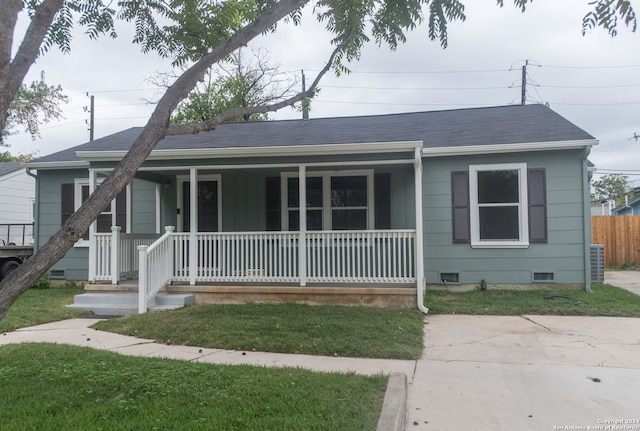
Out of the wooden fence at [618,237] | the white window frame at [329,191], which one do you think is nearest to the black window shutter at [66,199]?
the white window frame at [329,191]

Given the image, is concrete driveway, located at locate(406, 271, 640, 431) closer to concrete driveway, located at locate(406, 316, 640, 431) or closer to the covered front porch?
concrete driveway, located at locate(406, 316, 640, 431)

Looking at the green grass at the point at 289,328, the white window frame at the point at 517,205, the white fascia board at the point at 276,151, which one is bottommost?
the green grass at the point at 289,328

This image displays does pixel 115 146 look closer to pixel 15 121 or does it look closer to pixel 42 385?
pixel 42 385

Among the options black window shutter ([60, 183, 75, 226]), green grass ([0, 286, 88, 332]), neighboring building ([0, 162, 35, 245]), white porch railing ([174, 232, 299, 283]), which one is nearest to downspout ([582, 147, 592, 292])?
white porch railing ([174, 232, 299, 283])

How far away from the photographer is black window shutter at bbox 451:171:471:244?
9570 mm

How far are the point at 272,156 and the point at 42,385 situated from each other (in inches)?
209

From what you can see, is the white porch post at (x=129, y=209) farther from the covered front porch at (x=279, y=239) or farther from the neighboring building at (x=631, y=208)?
the neighboring building at (x=631, y=208)

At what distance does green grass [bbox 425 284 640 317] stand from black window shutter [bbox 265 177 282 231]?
144 inches

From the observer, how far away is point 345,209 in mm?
9930

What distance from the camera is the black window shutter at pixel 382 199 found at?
9.80 metres

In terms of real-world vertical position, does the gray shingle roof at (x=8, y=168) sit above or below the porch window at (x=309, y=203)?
above

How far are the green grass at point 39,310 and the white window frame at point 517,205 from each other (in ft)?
25.5

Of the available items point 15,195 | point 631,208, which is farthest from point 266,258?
point 631,208

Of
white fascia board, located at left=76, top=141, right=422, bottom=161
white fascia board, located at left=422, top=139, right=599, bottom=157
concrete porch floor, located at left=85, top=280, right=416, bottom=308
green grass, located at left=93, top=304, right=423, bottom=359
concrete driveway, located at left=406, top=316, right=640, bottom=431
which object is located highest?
white fascia board, located at left=422, top=139, right=599, bottom=157
